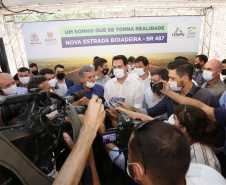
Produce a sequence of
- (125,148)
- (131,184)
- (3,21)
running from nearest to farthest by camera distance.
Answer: (125,148) → (131,184) → (3,21)

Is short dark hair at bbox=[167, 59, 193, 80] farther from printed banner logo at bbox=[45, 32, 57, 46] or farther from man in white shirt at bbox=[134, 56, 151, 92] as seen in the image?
printed banner logo at bbox=[45, 32, 57, 46]

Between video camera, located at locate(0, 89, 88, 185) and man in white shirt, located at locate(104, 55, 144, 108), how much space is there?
211 centimetres

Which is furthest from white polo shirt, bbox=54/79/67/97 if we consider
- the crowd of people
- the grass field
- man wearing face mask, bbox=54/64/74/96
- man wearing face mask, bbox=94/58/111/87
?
the grass field

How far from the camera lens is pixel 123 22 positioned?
Result: 21.3 feet

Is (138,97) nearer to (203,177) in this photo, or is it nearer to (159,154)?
(203,177)

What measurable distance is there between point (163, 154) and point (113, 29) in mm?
6588

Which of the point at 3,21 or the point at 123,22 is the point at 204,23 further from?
the point at 3,21

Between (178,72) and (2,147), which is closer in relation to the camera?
(2,147)

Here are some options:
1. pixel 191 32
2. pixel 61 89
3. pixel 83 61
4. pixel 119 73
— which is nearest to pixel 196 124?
pixel 119 73

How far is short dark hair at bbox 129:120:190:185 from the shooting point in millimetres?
747

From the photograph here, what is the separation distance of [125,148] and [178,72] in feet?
5.02

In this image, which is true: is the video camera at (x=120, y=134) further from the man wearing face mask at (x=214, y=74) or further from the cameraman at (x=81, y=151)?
the man wearing face mask at (x=214, y=74)

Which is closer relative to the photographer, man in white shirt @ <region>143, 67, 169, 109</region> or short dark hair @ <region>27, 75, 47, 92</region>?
short dark hair @ <region>27, 75, 47, 92</region>

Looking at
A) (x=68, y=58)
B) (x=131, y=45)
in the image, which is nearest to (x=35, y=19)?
(x=68, y=58)
